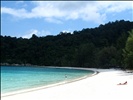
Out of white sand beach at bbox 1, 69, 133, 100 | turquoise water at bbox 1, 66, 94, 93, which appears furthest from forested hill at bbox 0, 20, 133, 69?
white sand beach at bbox 1, 69, 133, 100

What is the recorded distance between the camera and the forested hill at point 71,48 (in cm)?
10084

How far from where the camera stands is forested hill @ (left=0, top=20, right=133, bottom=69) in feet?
331

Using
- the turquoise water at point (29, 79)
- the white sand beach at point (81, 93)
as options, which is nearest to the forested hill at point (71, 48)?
the turquoise water at point (29, 79)

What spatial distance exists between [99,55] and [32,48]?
49279mm

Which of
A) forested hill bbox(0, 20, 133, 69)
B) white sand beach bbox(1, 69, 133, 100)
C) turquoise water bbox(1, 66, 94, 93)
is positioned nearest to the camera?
white sand beach bbox(1, 69, 133, 100)

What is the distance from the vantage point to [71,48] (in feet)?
401

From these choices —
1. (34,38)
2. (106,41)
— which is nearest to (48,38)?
(34,38)

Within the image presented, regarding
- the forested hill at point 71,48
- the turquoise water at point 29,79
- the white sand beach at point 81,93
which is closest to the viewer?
the white sand beach at point 81,93

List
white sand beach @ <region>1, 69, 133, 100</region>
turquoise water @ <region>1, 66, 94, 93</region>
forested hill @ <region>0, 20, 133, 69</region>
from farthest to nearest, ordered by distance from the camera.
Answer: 1. forested hill @ <region>0, 20, 133, 69</region>
2. turquoise water @ <region>1, 66, 94, 93</region>
3. white sand beach @ <region>1, 69, 133, 100</region>

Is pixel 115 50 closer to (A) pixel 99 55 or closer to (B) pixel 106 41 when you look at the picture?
(A) pixel 99 55

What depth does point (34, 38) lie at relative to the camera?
146000mm

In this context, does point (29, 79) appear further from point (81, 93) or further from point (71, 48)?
point (71, 48)

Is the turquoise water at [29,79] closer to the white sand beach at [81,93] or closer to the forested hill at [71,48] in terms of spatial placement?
the white sand beach at [81,93]

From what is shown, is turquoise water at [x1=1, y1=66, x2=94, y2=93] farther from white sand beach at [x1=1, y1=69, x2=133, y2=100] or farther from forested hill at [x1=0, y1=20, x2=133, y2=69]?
forested hill at [x1=0, y1=20, x2=133, y2=69]
